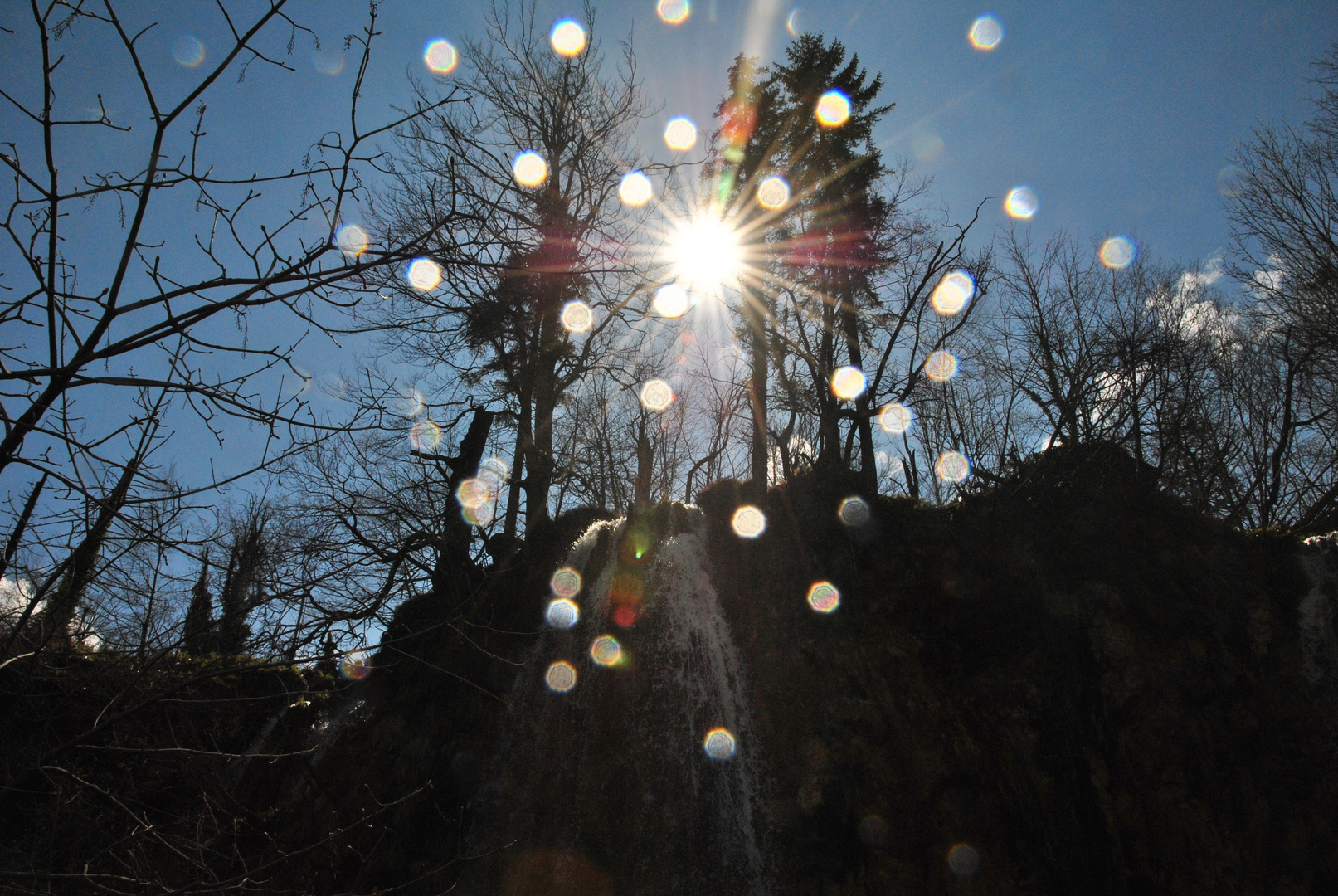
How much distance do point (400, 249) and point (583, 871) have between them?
6.58m

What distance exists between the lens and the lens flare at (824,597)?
761cm

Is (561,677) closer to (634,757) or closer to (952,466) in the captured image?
(634,757)

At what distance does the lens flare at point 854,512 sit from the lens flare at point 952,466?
1.88 metres

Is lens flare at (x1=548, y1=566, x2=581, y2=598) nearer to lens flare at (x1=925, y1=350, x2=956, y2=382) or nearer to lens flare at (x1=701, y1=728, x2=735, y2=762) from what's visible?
lens flare at (x1=701, y1=728, x2=735, y2=762)

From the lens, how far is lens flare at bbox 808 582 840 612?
7613 millimetres

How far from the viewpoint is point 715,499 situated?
32.7 feet

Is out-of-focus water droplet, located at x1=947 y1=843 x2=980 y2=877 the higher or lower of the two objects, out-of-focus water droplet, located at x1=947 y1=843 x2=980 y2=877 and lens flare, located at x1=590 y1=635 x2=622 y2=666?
the lower

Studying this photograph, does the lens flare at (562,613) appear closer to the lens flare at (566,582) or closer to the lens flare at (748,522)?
the lens flare at (566,582)

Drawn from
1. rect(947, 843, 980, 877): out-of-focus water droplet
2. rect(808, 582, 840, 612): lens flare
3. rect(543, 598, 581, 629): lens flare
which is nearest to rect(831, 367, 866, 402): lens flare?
rect(808, 582, 840, 612): lens flare

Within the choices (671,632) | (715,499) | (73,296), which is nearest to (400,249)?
(73,296)

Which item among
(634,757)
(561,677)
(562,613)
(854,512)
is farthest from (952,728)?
(562,613)

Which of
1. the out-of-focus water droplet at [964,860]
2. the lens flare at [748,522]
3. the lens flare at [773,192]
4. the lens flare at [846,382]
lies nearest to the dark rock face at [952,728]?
the out-of-focus water droplet at [964,860]

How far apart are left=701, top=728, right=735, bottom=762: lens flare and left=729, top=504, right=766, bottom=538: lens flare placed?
8.70ft

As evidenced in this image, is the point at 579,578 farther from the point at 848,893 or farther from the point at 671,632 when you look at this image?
the point at 848,893
